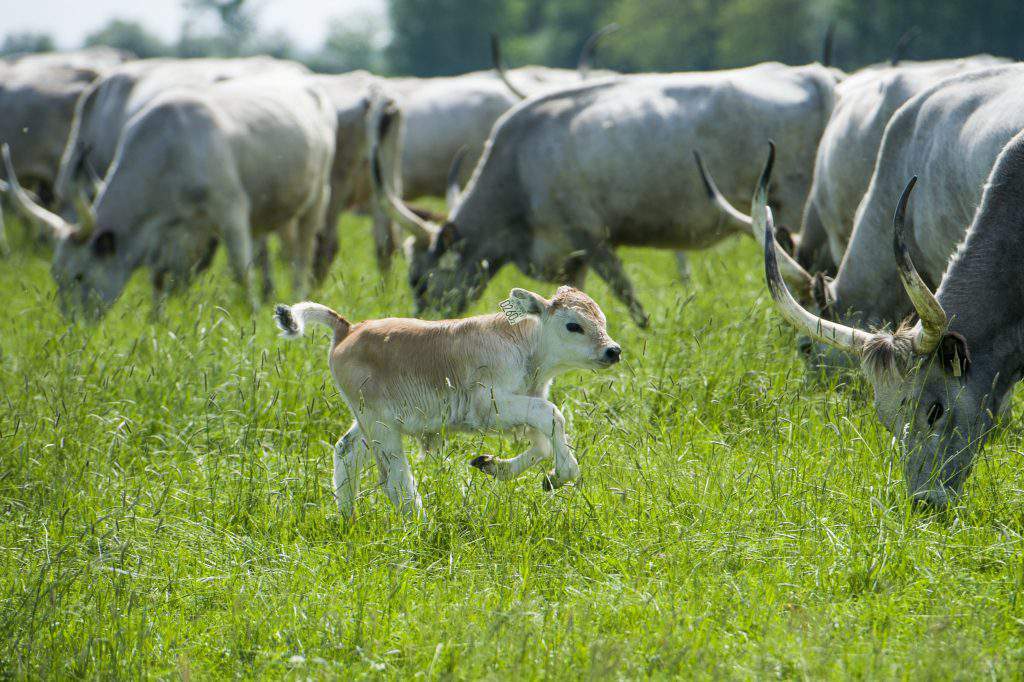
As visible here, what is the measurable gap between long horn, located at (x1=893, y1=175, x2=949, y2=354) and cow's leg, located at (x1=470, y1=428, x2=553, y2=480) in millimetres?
1297

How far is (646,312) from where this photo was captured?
311 inches

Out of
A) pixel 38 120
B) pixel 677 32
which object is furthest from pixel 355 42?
pixel 38 120

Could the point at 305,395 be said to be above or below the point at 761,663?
below

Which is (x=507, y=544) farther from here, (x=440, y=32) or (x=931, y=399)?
(x=440, y=32)

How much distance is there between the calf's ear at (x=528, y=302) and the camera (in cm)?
399

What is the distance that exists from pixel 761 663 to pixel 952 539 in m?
1.00

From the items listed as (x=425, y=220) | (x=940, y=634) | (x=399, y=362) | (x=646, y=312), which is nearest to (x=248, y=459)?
(x=399, y=362)

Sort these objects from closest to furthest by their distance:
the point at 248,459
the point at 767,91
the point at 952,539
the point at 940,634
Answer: the point at 940,634, the point at 952,539, the point at 248,459, the point at 767,91

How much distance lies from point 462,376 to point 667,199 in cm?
406

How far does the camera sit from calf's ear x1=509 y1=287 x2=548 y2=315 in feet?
13.1

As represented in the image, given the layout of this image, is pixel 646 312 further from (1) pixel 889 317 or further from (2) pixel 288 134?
(2) pixel 288 134

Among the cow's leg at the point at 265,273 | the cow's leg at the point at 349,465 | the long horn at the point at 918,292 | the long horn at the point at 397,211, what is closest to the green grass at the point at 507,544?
the cow's leg at the point at 349,465

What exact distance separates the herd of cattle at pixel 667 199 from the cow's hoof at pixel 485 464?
56 centimetres

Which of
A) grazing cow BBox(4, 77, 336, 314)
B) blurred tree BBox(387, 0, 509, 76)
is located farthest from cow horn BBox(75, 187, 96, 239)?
blurred tree BBox(387, 0, 509, 76)
